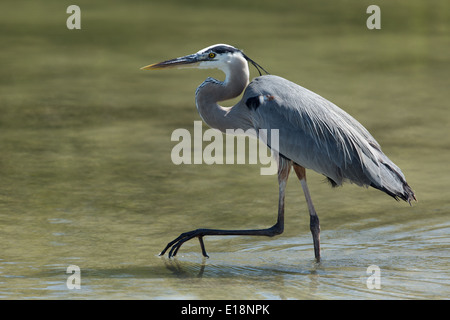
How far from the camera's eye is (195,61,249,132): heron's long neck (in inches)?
247

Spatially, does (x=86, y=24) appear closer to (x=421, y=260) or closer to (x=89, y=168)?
(x=89, y=168)

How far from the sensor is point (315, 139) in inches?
237

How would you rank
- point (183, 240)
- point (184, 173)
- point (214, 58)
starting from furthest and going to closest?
point (184, 173) → point (214, 58) → point (183, 240)

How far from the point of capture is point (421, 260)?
19.2 feet

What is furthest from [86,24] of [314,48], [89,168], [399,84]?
[89,168]

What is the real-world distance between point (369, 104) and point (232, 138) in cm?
211

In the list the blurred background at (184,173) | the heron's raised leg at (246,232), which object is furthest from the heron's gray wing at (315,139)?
the blurred background at (184,173)

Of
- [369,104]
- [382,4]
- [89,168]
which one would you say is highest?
[382,4]

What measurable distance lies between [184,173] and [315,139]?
2167 millimetres

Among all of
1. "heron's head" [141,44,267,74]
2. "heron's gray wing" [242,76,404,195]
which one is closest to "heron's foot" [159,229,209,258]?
"heron's gray wing" [242,76,404,195]

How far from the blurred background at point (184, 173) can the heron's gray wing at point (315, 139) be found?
0.59m

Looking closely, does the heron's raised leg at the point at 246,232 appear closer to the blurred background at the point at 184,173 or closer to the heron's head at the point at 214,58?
the blurred background at the point at 184,173

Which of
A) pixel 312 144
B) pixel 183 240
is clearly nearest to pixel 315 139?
pixel 312 144

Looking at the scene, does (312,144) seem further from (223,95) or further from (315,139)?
(223,95)
